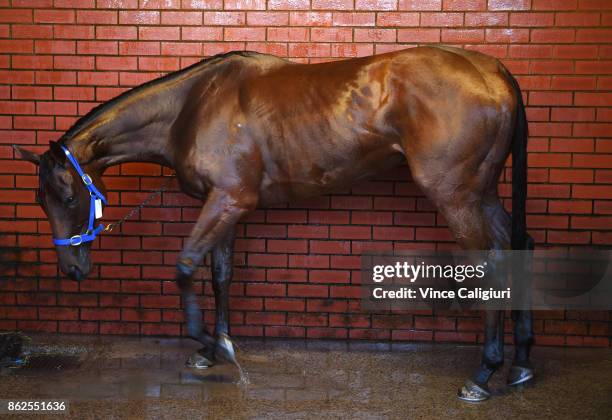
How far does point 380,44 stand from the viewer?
477 cm

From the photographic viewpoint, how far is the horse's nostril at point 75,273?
4.21m

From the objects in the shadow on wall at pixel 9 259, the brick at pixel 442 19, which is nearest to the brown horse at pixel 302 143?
the brick at pixel 442 19

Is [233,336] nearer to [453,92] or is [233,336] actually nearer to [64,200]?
[64,200]

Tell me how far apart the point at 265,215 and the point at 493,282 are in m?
1.74

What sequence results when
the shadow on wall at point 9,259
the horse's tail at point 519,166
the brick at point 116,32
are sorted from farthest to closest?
1. the shadow on wall at point 9,259
2. the brick at point 116,32
3. the horse's tail at point 519,166

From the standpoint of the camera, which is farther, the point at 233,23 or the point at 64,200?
the point at 233,23

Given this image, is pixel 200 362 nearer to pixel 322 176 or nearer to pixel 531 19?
pixel 322 176

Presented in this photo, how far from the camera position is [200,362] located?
4418 millimetres

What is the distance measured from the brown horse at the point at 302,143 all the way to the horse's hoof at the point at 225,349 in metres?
0.01

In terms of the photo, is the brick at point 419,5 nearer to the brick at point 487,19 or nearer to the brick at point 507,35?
the brick at point 487,19

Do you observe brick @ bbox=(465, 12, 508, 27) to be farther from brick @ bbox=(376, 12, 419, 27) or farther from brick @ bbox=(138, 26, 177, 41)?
brick @ bbox=(138, 26, 177, 41)

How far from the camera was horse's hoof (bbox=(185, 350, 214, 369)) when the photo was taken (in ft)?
14.5

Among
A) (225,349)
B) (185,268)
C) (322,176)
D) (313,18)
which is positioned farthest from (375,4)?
(225,349)

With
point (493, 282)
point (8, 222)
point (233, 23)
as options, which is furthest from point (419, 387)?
point (8, 222)
